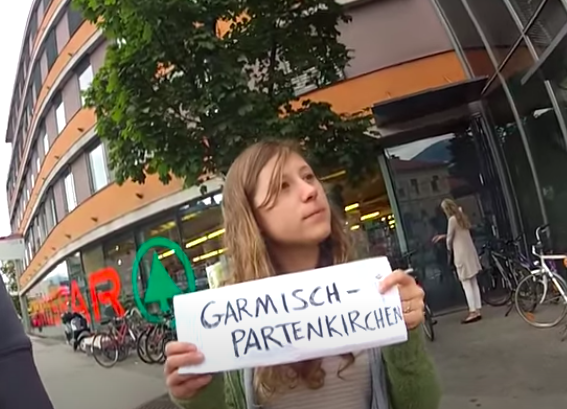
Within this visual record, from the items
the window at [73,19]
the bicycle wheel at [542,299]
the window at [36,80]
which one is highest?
the window at [73,19]

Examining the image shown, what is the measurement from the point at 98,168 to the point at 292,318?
52 cm

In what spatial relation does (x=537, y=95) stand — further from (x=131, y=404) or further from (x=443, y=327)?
(x=131, y=404)

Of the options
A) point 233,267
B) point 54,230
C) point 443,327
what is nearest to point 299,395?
point 233,267

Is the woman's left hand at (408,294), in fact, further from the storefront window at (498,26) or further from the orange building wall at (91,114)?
the storefront window at (498,26)

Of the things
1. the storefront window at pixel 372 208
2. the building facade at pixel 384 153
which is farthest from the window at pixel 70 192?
the storefront window at pixel 372 208

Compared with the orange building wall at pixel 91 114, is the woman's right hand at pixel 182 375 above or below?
below

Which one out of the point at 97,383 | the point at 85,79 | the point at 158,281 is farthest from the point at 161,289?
the point at 85,79

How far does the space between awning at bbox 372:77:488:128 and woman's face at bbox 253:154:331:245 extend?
39cm

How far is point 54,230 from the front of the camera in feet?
3.25

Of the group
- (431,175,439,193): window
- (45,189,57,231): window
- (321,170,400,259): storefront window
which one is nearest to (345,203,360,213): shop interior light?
(321,170,400,259): storefront window

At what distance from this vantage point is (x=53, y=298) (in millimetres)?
961

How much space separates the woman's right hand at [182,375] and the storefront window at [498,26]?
2.33ft

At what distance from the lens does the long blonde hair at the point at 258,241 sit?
1.89 ft

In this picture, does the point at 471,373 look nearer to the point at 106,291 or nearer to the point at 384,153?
the point at 384,153
